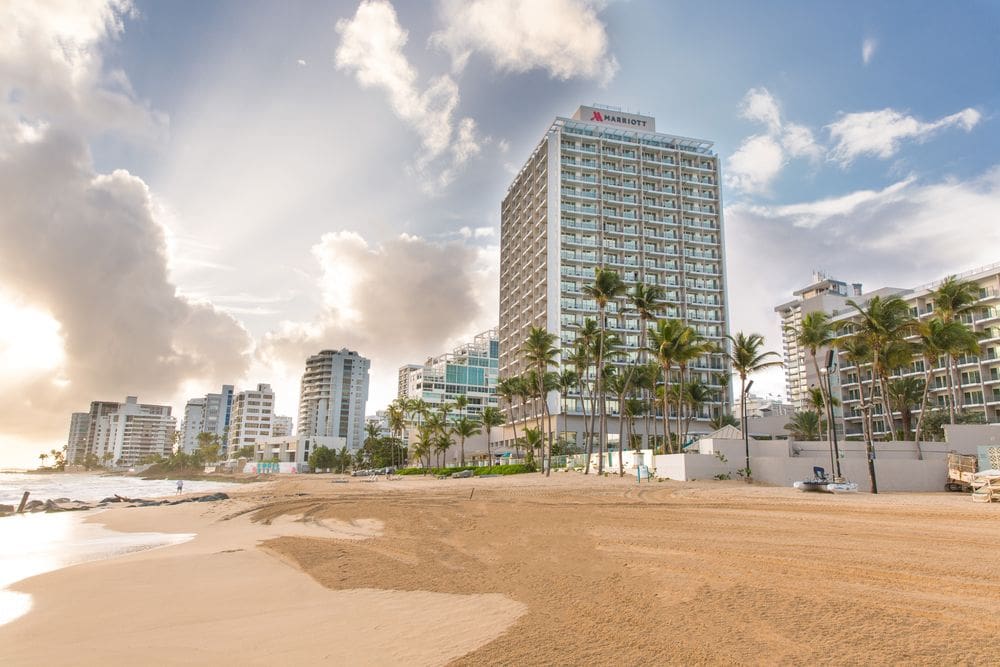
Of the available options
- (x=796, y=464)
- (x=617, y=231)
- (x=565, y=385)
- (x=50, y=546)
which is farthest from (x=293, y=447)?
(x=50, y=546)

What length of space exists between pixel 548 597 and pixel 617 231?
9967 cm

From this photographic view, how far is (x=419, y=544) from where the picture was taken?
1423 centimetres

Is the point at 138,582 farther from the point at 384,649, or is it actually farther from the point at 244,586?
the point at 384,649

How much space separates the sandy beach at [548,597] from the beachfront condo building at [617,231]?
3096 inches

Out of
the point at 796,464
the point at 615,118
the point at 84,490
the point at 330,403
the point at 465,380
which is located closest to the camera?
the point at 796,464

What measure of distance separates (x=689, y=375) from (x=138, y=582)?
314 ft

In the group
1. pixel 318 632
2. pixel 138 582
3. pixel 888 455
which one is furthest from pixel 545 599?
pixel 888 455

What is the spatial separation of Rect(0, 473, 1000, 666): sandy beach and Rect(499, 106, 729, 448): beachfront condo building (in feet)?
258

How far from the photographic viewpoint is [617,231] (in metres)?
104

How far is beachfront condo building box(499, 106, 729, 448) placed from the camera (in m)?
98.0

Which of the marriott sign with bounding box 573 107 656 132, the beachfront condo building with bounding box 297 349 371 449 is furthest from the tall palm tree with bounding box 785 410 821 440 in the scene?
the beachfront condo building with bounding box 297 349 371 449

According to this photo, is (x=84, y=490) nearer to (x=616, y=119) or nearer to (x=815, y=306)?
(x=616, y=119)

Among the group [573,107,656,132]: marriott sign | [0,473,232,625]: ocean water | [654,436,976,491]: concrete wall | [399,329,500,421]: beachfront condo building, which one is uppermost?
[573,107,656,132]: marriott sign

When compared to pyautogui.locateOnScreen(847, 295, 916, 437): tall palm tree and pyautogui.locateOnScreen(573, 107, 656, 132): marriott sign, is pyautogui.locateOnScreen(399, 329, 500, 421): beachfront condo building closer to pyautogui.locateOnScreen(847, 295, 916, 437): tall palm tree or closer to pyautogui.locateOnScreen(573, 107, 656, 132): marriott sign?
pyautogui.locateOnScreen(573, 107, 656, 132): marriott sign
